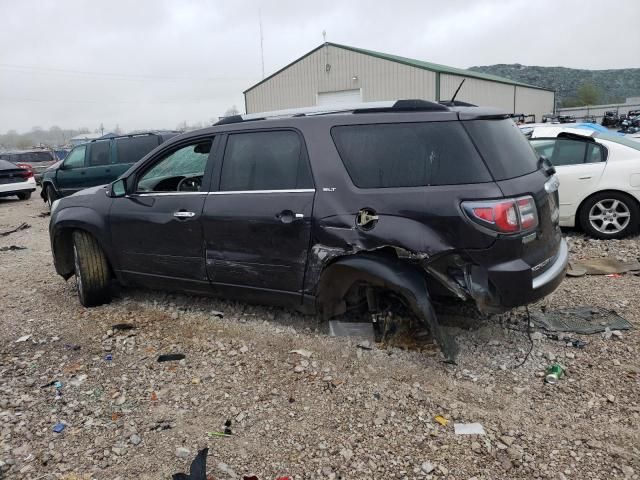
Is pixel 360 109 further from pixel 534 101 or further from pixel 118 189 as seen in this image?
pixel 534 101

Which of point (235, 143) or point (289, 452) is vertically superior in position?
point (235, 143)

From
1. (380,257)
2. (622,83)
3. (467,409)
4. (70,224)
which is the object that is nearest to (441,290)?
(380,257)

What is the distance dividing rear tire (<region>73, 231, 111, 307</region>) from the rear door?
5.81 m

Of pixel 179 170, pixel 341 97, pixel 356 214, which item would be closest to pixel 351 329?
pixel 356 214

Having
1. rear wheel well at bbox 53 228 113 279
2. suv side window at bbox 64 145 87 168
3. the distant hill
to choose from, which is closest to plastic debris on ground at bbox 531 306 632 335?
rear wheel well at bbox 53 228 113 279

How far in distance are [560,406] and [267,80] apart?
91.3ft

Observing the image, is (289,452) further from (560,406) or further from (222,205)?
(222,205)

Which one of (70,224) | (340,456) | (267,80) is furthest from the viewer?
(267,80)

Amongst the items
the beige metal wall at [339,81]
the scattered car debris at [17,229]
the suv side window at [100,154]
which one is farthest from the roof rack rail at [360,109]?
the beige metal wall at [339,81]

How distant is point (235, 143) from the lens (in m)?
4.05

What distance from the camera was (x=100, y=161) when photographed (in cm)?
1158

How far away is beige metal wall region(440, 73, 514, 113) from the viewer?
24.7m

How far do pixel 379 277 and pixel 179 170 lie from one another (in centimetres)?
254

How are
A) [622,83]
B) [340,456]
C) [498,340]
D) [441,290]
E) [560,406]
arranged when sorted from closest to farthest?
1. [340,456]
2. [560,406]
3. [441,290]
4. [498,340]
5. [622,83]
